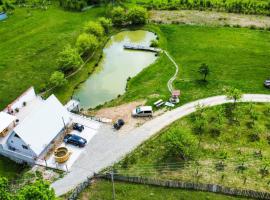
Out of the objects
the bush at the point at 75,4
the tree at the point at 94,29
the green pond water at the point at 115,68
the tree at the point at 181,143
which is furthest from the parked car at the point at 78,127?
the bush at the point at 75,4

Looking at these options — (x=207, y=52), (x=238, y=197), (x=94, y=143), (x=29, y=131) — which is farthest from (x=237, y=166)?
(x=207, y=52)

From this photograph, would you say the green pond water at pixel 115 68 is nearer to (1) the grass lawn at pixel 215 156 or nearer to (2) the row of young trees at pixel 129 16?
(2) the row of young trees at pixel 129 16

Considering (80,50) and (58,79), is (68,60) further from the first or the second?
(80,50)

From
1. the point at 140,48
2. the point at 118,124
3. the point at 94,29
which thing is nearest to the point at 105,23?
the point at 94,29

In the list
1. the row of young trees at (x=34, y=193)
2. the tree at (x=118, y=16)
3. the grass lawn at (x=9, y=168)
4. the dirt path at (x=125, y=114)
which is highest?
the tree at (x=118, y=16)

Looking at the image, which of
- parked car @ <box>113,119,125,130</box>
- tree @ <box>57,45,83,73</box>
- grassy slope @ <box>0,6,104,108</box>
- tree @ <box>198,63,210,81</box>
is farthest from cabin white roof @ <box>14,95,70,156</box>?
tree @ <box>198,63,210,81</box>

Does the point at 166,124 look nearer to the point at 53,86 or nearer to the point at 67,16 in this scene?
the point at 53,86

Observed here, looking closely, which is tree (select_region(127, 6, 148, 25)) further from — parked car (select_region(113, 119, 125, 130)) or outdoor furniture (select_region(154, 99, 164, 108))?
parked car (select_region(113, 119, 125, 130))
